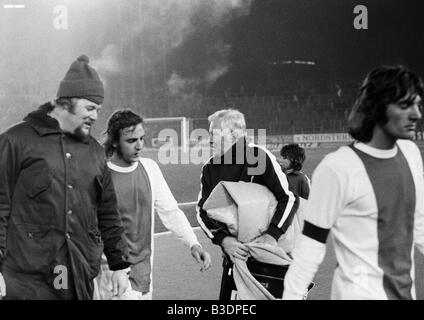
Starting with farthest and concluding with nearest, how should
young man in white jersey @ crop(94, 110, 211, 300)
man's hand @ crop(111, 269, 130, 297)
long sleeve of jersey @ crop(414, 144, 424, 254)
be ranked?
young man in white jersey @ crop(94, 110, 211, 300), man's hand @ crop(111, 269, 130, 297), long sleeve of jersey @ crop(414, 144, 424, 254)

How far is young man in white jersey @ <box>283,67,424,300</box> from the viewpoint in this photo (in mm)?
2311

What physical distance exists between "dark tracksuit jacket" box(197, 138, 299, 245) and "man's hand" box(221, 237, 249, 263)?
50 mm

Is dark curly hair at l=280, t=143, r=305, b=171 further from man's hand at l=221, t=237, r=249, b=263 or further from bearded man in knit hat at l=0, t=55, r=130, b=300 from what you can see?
bearded man in knit hat at l=0, t=55, r=130, b=300

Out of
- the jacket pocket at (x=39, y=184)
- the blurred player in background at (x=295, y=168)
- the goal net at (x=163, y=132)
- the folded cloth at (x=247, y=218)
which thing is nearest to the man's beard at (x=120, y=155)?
the folded cloth at (x=247, y=218)

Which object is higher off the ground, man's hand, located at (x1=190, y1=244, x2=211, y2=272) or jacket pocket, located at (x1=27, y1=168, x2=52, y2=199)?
jacket pocket, located at (x1=27, y1=168, x2=52, y2=199)

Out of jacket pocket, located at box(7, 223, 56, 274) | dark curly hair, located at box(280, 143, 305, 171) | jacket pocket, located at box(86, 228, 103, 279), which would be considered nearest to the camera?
jacket pocket, located at box(7, 223, 56, 274)

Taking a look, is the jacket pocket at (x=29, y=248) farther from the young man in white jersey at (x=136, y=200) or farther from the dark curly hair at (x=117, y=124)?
the dark curly hair at (x=117, y=124)

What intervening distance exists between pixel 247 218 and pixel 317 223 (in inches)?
51.4

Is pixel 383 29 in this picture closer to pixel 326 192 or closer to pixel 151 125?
pixel 151 125

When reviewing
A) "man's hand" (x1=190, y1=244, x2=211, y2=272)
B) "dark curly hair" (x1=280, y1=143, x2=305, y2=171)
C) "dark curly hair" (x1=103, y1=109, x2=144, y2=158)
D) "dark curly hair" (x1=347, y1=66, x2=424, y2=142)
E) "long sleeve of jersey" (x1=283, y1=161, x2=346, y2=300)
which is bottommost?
"man's hand" (x1=190, y1=244, x2=211, y2=272)

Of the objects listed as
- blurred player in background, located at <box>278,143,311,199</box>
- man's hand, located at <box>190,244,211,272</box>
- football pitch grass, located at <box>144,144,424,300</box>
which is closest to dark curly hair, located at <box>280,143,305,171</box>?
blurred player in background, located at <box>278,143,311,199</box>

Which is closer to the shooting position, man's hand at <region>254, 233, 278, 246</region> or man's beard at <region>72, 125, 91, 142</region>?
man's beard at <region>72, 125, 91, 142</region>

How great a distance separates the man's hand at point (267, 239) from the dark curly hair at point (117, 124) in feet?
2.92

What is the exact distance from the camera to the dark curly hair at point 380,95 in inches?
91.7
